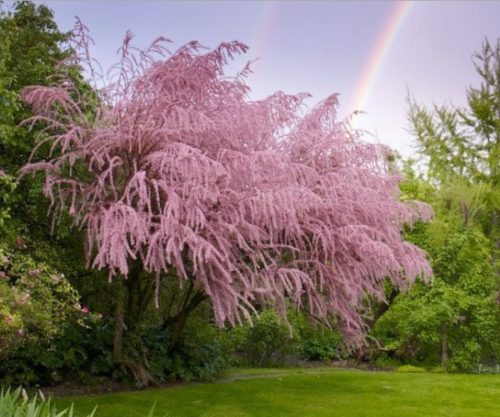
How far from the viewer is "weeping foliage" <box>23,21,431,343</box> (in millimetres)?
8367

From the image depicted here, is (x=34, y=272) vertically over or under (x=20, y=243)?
under

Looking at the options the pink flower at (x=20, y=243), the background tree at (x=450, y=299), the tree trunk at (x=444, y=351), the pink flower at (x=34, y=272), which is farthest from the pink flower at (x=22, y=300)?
the tree trunk at (x=444, y=351)

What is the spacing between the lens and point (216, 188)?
8.59 m

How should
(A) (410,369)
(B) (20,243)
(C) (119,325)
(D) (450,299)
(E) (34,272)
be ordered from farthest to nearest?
1. (A) (410,369)
2. (D) (450,299)
3. (C) (119,325)
4. (B) (20,243)
5. (E) (34,272)

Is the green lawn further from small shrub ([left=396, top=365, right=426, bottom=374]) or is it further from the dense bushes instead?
small shrub ([left=396, top=365, right=426, bottom=374])

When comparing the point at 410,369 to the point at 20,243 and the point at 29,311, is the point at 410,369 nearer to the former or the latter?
the point at 20,243

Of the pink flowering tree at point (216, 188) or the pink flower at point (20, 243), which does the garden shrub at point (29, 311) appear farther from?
the pink flowering tree at point (216, 188)

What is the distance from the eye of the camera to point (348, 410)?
9859 millimetres

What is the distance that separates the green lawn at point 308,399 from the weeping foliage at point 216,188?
164cm

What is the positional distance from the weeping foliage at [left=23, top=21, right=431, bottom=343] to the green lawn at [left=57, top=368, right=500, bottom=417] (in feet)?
5.37

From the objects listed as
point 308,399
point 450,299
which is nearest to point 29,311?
point 308,399

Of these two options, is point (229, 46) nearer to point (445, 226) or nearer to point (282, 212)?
point (282, 212)

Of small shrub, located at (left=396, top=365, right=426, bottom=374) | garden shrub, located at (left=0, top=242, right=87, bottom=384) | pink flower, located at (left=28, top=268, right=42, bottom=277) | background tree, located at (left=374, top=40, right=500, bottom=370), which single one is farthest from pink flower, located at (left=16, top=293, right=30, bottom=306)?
small shrub, located at (left=396, top=365, right=426, bottom=374)

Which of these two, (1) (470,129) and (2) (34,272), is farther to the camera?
(1) (470,129)
